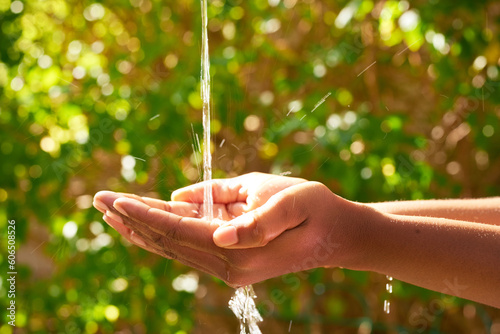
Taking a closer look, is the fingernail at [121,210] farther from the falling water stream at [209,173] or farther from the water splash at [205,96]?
the water splash at [205,96]

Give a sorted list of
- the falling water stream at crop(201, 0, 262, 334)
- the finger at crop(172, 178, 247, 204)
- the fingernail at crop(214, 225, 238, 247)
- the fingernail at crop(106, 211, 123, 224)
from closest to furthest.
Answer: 1. the fingernail at crop(214, 225, 238, 247)
2. the fingernail at crop(106, 211, 123, 224)
3. the finger at crop(172, 178, 247, 204)
4. the falling water stream at crop(201, 0, 262, 334)

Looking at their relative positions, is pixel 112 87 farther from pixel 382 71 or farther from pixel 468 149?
pixel 468 149

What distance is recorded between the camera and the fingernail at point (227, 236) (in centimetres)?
65

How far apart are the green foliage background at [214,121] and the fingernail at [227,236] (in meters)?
0.70

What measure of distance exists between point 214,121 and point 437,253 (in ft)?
3.27

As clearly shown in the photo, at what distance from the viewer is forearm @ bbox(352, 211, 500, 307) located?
29.3 inches

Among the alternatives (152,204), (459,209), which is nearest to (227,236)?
(152,204)

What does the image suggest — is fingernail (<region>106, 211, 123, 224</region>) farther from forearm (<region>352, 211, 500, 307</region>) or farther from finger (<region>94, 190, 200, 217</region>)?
forearm (<region>352, 211, 500, 307</region>)

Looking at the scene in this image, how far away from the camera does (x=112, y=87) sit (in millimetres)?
1615

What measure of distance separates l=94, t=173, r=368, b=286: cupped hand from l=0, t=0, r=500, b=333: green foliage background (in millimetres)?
566

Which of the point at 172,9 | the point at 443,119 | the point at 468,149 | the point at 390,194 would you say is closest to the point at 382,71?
the point at 443,119

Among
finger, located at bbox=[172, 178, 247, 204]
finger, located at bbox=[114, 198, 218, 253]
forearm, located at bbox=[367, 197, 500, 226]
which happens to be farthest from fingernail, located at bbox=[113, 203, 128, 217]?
forearm, located at bbox=[367, 197, 500, 226]

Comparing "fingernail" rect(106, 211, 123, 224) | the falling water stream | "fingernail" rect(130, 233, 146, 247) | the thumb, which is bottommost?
the falling water stream

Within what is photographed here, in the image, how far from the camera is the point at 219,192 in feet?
3.27
